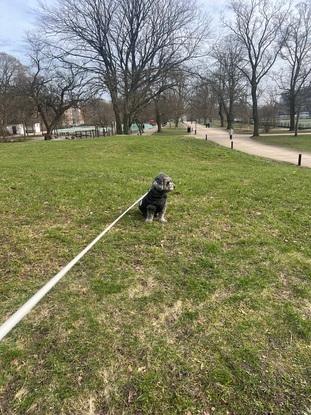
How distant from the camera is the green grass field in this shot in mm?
2107

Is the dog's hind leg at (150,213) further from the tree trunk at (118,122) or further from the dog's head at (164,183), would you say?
the tree trunk at (118,122)

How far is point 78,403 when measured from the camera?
79.7 inches

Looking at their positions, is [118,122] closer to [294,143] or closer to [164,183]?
[294,143]

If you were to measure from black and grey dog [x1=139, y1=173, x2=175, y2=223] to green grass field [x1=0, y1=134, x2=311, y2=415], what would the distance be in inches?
7.5

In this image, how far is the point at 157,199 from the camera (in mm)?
4719

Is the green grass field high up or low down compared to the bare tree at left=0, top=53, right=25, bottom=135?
down

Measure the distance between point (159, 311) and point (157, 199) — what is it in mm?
2088

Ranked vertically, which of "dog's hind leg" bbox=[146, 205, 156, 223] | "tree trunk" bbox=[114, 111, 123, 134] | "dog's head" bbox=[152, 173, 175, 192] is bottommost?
"dog's hind leg" bbox=[146, 205, 156, 223]

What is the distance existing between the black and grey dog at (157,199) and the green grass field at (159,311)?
0.19 m

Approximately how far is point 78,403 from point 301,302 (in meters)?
2.15

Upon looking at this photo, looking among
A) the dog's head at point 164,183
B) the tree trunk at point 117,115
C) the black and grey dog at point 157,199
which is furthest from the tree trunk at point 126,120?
the dog's head at point 164,183

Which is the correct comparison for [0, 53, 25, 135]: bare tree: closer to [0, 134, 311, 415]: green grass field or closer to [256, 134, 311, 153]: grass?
[256, 134, 311, 153]: grass

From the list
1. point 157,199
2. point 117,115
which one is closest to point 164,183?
point 157,199

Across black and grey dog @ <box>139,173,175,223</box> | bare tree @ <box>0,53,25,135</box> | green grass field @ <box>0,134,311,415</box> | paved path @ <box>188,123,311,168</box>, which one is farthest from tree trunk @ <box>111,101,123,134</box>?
black and grey dog @ <box>139,173,175,223</box>
